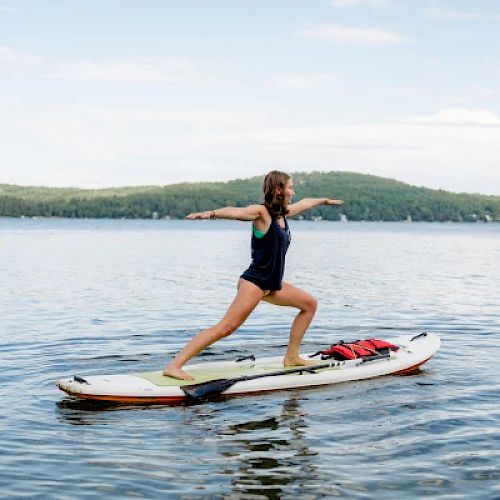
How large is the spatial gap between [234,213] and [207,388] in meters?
2.53

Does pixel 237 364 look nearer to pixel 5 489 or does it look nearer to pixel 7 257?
pixel 5 489

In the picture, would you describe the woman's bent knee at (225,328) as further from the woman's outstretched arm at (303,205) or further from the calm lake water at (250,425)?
the woman's outstretched arm at (303,205)

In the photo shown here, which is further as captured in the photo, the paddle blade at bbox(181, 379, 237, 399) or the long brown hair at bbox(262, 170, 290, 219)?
the paddle blade at bbox(181, 379, 237, 399)

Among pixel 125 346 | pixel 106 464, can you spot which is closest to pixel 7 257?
pixel 125 346

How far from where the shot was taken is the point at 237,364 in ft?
41.8

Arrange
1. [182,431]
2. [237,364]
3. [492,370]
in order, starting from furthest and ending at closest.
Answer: [492,370] → [237,364] → [182,431]

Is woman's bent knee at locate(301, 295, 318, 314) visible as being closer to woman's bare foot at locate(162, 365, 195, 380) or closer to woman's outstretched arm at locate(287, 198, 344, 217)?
woman's outstretched arm at locate(287, 198, 344, 217)

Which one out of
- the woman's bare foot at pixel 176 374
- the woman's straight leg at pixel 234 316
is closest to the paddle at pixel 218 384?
the woman's bare foot at pixel 176 374

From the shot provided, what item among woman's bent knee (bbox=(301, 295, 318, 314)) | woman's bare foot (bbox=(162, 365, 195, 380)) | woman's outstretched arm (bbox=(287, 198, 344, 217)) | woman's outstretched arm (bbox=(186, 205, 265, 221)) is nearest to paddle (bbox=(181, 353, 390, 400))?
woman's bare foot (bbox=(162, 365, 195, 380))

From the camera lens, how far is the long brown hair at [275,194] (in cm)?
1095

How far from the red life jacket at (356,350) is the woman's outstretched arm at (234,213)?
10.5 ft

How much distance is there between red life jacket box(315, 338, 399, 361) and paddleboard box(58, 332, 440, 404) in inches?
4.6

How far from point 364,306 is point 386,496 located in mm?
17224

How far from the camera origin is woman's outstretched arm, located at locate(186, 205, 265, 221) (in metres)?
9.55
